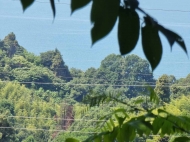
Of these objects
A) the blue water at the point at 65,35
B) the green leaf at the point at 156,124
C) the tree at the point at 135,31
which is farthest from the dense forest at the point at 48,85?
the tree at the point at 135,31

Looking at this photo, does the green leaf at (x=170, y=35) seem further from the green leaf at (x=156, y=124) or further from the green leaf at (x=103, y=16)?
the green leaf at (x=156, y=124)

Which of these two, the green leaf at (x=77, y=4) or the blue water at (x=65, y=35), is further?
the blue water at (x=65, y=35)

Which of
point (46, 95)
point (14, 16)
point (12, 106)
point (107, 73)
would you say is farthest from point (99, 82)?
point (14, 16)

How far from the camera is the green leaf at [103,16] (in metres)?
0.16

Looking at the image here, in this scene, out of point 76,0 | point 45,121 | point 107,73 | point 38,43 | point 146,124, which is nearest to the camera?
point 76,0

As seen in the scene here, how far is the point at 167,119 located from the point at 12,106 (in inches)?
→ 125

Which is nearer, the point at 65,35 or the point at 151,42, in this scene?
→ the point at 151,42

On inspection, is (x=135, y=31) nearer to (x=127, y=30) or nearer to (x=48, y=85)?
(x=127, y=30)

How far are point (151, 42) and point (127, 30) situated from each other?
0.04ft

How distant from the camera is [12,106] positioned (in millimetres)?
3387

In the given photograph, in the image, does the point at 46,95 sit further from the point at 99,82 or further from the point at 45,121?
the point at 99,82

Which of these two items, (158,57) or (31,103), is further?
(31,103)

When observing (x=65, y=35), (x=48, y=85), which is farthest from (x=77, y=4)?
(x=65, y=35)

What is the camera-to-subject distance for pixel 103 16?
0.54 ft
